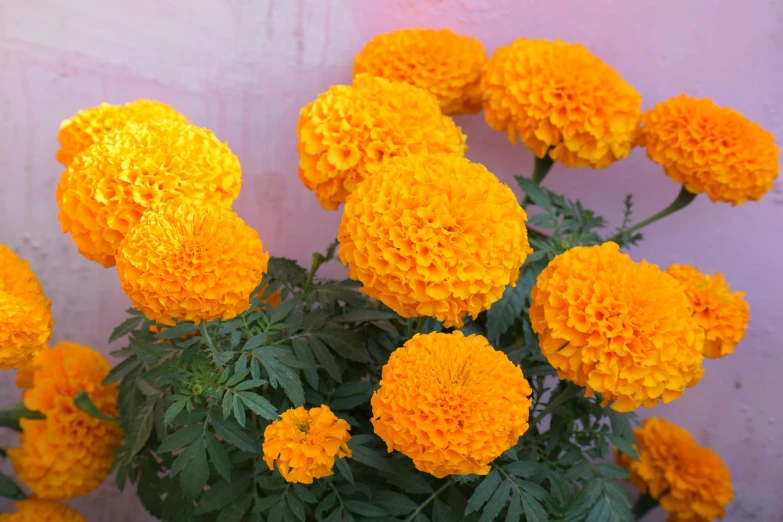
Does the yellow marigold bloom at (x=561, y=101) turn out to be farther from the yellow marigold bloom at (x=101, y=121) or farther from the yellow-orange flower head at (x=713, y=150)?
the yellow marigold bloom at (x=101, y=121)

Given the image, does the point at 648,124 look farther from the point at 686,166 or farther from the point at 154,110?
the point at 154,110

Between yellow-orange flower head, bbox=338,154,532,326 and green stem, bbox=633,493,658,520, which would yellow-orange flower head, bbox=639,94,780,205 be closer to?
yellow-orange flower head, bbox=338,154,532,326

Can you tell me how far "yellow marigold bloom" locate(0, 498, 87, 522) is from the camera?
3.08 feet

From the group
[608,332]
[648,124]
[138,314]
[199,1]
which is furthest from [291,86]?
[608,332]

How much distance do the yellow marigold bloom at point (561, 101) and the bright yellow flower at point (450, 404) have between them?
387mm

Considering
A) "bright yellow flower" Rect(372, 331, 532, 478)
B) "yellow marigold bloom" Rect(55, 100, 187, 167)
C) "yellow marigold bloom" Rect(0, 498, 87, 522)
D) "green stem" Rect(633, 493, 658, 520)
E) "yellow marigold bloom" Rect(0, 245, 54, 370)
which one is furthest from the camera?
"green stem" Rect(633, 493, 658, 520)

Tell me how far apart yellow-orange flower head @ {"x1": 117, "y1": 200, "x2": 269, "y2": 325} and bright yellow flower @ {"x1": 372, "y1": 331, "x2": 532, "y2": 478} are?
0.18 meters

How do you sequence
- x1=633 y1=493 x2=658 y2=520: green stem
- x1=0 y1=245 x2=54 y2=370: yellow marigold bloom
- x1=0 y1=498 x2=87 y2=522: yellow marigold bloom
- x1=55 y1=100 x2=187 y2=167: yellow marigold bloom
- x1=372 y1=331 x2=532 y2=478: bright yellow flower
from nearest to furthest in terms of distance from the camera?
1. x1=372 y1=331 x2=532 y2=478: bright yellow flower
2. x1=0 y1=245 x2=54 y2=370: yellow marigold bloom
3. x1=55 y1=100 x2=187 y2=167: yellow marigold bloom
4. x1=0 y1=498 x2=87 y2=522: yellow marigold bloom
5. x1=633 y1=493 x2=658 y2=520: green stem

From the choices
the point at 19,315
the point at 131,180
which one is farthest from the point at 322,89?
the point at 19,315

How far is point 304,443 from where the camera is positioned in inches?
23.4

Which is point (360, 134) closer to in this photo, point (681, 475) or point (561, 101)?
point (561, 101)

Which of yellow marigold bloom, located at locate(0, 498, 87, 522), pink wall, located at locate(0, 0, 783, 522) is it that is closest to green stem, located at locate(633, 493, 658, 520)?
pink wall, located at locate(0, 0, 783, 522)

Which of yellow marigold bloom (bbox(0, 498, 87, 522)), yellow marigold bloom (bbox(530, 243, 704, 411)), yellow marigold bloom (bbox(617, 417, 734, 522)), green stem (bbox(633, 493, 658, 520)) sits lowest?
yellow marigold bloom (bbox(0, 498, 87, 522))

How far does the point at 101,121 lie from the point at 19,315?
0.28m
